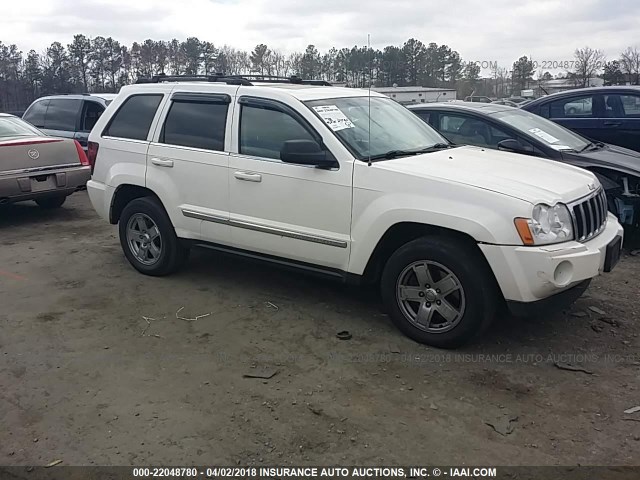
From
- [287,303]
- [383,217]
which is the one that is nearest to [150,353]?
[287,303]

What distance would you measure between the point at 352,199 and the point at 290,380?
1.40 meters

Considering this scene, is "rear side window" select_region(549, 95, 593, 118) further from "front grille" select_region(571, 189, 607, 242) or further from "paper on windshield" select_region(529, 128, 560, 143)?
"front grille" select_region(571, 189, 607, 242)

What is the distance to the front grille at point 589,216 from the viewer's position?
4.10 m

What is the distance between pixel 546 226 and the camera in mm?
3904

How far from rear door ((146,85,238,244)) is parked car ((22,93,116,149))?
5499 mm

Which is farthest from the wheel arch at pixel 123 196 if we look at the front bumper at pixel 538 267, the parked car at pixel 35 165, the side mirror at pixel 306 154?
the front bumper at pixel 538 267

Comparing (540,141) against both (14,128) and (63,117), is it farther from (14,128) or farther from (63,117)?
(63,117)

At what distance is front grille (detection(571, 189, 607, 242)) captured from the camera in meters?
4.10

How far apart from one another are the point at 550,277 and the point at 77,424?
9.75 feet

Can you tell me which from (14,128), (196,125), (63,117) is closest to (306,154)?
(196,125)

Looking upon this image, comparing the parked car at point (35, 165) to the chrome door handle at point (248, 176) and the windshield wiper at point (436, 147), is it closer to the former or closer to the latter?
the chrome door handle at point (248, 176)

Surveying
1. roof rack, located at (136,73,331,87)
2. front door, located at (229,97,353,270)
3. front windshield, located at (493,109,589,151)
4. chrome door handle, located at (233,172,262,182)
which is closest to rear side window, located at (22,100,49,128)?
roof rack, located at (136,73,331,87)

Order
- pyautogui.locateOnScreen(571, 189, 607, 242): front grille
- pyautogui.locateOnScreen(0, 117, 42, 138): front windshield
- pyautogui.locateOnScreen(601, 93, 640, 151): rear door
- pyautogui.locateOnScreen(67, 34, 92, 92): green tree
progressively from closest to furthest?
pyautogui.locateOnScreen(571, 189, 607, 242): front grille → pyautogui.locateOnScreen(0, 117, 42, 138): front windshield → pyautogui.locateOnScreen(601, 93, 640, 151): rear door → pyautogui.locateOnScreen(67, 34, 92, 92): green tree

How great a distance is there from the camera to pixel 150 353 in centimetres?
427
